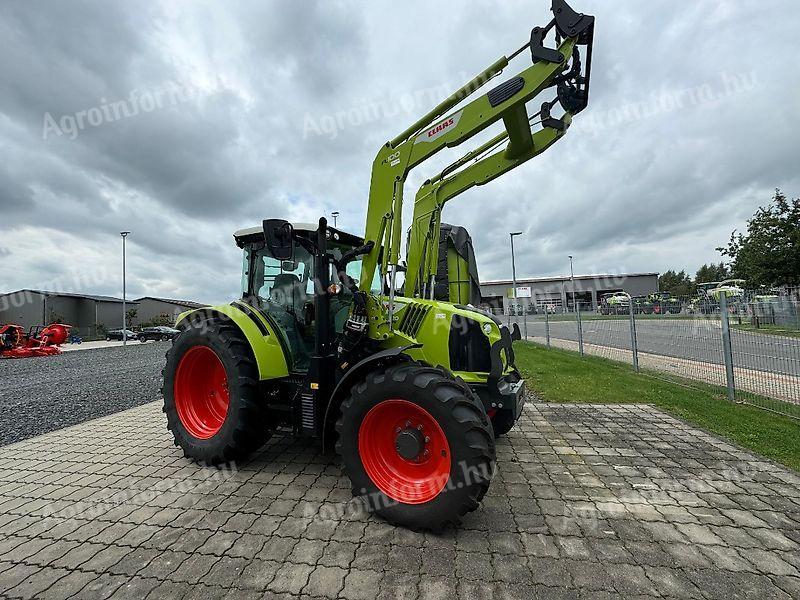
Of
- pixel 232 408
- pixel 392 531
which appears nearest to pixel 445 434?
pixel 392 531

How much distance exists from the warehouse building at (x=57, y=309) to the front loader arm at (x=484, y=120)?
41.8 metres

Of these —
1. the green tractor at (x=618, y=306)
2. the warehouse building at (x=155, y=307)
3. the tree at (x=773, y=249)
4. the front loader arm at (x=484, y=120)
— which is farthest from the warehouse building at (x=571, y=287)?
the warehouse building at (x=155, y=307)

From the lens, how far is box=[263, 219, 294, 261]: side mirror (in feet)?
11.7

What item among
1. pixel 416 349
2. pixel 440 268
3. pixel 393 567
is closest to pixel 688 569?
pixel 393 567

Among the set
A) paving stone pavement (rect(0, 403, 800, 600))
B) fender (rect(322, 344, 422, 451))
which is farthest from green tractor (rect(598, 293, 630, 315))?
fender (rect(322, 344, 422, 451))

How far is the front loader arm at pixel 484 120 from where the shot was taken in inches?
125

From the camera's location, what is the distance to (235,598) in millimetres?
2102

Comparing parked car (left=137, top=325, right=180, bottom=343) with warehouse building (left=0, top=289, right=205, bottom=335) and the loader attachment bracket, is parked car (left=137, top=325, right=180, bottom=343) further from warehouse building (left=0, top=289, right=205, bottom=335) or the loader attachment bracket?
the loader attachment bracket

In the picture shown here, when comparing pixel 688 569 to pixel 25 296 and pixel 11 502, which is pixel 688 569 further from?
pixel 25 296

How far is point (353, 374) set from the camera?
321cm

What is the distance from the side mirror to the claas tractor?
1 cm

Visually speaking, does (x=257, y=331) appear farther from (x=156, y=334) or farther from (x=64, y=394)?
(x=156, y=334)

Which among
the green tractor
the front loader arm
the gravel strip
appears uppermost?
the front loader arm

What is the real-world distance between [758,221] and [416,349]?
2601 cm
